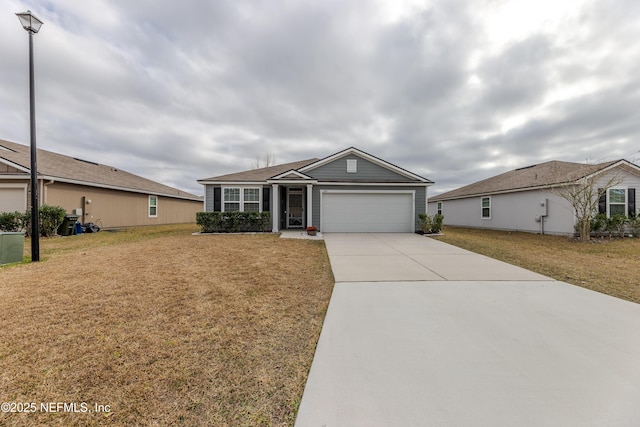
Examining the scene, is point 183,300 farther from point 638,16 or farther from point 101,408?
point 638,16

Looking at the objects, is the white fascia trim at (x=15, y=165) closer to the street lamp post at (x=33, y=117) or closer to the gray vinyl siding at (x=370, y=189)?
the street lamp post at (x=33, y=117)

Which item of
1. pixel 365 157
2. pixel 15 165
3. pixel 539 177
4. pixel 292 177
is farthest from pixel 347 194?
pixel 15 165

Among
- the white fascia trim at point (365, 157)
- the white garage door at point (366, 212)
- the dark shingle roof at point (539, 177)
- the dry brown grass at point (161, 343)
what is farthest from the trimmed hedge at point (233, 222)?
the dark shingle roof at point (539, 177)

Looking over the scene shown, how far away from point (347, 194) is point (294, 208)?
3.21m

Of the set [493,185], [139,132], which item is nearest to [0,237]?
[139,132]

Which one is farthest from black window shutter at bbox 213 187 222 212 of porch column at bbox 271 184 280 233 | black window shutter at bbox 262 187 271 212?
porch column at bbox 271 184 280 233

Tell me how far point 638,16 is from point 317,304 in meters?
13.0

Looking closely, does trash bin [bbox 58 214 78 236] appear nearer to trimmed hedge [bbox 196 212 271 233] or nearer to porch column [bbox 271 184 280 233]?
trimmed hedge [bbox 196 212 271 233]

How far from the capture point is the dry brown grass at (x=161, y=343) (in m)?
1.76

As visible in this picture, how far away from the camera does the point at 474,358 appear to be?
2402 millimetres

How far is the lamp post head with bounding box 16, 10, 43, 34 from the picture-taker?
19.0 feet

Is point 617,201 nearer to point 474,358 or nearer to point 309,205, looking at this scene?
point 309,205

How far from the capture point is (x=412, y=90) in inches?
539

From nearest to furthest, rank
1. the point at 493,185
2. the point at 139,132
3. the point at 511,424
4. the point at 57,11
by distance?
1. the point at 511,424
2. the point at 57,11
3. the point at 493,185
4. the point at 139,132
